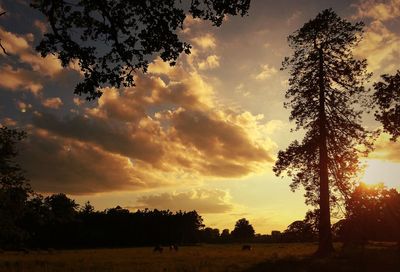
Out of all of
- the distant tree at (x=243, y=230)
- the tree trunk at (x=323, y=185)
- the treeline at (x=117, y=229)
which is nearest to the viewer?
the tree trunk at (x=323, y=185)

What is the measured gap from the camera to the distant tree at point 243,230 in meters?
181

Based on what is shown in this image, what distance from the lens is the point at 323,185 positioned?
89.2ft

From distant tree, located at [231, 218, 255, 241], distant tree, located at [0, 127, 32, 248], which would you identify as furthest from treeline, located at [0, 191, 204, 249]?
distant tree, located at [0, 127, 32, 248]

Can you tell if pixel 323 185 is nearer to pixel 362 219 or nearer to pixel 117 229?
pixel 362 219

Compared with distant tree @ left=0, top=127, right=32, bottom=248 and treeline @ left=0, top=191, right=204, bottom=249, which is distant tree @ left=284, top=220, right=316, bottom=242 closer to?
distant tree @ left=0, top=127, right=32, bottom=248

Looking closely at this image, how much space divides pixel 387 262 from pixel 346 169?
875 centimetres

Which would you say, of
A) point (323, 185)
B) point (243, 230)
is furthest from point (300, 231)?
point (243, 230)

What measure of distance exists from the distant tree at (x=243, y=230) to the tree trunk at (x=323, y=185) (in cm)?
15647

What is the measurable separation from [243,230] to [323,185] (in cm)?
15906

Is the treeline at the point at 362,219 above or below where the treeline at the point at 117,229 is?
below

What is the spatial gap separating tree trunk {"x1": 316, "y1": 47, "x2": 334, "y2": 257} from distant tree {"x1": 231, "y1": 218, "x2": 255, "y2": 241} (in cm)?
15647

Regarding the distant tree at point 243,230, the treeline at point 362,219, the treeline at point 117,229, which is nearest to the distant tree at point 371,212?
the treeline at point 362,219

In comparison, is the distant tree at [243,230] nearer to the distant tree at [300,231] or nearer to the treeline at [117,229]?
the treeline at [117,229]

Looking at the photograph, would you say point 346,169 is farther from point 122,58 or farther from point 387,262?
point 122,58
